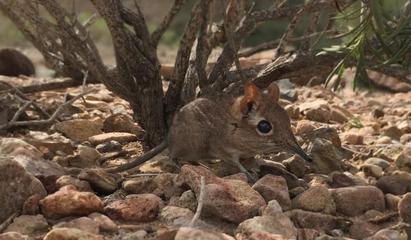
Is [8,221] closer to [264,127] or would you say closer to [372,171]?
[264,127]

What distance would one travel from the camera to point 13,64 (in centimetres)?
880

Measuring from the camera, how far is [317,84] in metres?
8.39

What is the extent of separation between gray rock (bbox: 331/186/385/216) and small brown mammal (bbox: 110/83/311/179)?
36 centimetres

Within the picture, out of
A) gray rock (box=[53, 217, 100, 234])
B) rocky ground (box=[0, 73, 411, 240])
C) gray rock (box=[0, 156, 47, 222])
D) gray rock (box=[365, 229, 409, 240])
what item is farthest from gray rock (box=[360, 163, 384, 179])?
gray rock (box=[0, 156, 47, 222])

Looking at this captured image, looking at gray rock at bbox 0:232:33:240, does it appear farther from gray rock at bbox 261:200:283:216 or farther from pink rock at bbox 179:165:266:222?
gray rock at bbox 261:200:283:216

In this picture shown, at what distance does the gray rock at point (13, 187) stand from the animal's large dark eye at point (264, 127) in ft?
4.72

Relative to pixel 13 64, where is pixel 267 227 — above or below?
below

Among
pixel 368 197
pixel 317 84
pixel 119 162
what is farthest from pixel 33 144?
pixel 317 84

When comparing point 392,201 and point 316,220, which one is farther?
point 392,201

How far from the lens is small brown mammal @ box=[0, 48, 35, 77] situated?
28.1 feet

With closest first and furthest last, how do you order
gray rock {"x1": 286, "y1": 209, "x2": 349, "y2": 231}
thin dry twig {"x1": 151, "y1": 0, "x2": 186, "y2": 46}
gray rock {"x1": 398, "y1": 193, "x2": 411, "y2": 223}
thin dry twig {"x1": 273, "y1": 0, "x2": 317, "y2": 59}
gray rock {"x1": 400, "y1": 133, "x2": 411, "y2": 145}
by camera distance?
gray rock {"x1": 286, "y1": 209, "x2": 349, "y2": 231}
gray rock {"x1": 398, "y1": 193, "x2": 411, "y2": 223}
thin dry twig {"x1": 151, "y1": 0, "x2": 186, "y2": 46}
thin dry twig {"x1": 273, "y1": 0, "x2": 317, "y2": 59}
gray rock {"x1": 400, "y1": 133, "x2": 411, "y2": 145}

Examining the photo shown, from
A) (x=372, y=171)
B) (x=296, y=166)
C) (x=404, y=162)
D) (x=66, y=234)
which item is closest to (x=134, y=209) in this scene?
(x=66, y=234)

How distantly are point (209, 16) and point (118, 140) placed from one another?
3.63ft

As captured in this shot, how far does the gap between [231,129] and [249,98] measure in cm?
27
